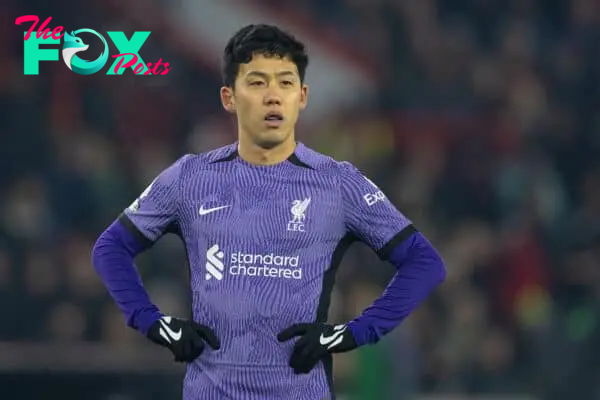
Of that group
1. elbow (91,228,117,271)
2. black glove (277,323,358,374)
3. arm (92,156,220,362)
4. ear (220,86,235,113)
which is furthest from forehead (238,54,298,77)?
black glove (277,323,358,374)

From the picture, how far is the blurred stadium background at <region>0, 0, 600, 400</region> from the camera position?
367 inches

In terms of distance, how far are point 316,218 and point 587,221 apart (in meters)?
6.55

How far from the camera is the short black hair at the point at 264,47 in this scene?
15.9 feet

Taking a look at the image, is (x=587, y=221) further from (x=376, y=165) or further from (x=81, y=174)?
(x=81, y=174)

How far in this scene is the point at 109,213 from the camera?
10.8 meters

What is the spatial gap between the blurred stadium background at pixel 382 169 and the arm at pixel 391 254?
3258mm

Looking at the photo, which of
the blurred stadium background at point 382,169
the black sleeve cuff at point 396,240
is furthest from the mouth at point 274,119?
the blurred stadium background at point 382,169

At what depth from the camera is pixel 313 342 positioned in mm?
4676

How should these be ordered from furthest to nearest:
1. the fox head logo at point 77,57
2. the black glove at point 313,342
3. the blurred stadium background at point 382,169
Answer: the fox head logo at point 77,57, the blurred stadium background at point 382,169, the black glove at point 313,342

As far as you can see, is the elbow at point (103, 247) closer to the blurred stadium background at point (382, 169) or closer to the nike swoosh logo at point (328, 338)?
the nike swoosh logo at point (328, 338)

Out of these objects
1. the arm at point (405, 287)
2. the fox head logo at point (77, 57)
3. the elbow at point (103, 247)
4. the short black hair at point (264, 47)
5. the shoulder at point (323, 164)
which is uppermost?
the fox head logo at point (77, 57)

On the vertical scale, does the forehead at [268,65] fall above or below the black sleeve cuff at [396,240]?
above

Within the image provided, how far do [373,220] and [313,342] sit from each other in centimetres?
47

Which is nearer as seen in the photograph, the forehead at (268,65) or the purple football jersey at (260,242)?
the purple football jersey at (260,242)
